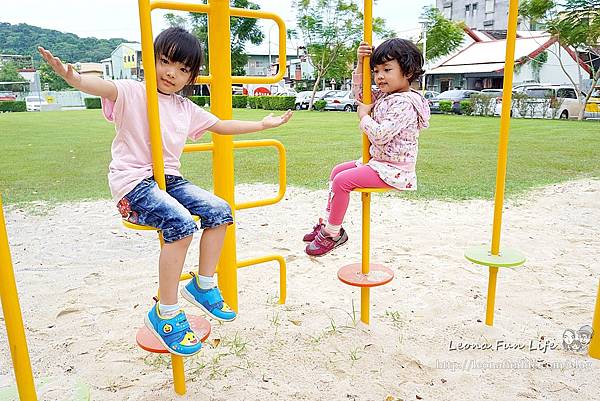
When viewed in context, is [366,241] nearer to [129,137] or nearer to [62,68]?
[129,137]

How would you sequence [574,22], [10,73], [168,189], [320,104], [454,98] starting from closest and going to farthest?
[168,189] < [574,22] < [454,98] < [320,104] < [10,73]

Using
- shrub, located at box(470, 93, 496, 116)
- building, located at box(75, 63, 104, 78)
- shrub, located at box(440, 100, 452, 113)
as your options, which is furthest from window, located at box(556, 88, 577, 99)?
building, located at box(75, 63, 104, 78)

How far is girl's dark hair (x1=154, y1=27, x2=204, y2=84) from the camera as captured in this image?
6.83ft

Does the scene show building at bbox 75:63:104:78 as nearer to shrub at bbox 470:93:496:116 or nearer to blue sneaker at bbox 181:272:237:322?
blue sneaker at bbox 181:272:237:322

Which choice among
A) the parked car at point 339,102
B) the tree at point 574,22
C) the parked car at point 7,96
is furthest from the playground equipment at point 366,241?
the parked car at point 7,96

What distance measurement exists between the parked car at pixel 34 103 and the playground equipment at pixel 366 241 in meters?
35.2

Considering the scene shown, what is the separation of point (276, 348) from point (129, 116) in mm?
1518

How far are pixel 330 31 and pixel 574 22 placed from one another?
44.3 ft

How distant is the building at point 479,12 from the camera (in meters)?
46.0

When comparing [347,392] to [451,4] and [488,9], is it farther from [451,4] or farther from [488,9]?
[451,4]

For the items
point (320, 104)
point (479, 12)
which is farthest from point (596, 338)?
point (479, 12)

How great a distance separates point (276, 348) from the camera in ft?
9.48

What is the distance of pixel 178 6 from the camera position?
8.51 ft

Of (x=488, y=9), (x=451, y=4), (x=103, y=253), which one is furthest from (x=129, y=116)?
(x=451, y=4)
